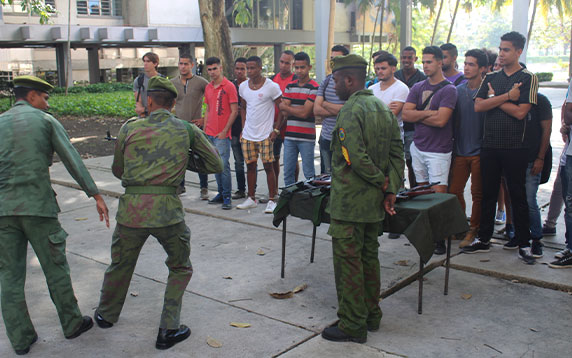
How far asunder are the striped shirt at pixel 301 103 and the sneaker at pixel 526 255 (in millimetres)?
2922

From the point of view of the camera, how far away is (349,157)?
4078mm

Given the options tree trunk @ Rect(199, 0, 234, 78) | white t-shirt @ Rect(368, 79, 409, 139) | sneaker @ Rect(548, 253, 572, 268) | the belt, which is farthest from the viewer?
tree trunk @ Rect(199, 0, 234, 78)

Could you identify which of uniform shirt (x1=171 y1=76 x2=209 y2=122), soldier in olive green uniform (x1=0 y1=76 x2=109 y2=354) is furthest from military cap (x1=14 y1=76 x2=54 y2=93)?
uniform shirt (x1=171 y1=76 x2=209 y2=122)

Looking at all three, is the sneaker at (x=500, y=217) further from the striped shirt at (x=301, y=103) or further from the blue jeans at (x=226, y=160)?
the blue jeans at (x=226, y=160)

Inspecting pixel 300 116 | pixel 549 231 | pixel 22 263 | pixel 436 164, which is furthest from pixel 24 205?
pixel 549 231

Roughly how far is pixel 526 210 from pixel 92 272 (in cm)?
410

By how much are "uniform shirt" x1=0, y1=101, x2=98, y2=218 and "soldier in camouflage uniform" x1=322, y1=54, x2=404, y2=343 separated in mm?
1881

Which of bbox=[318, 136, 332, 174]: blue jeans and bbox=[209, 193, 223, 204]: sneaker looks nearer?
bbox=[318, 136, 332, 174]: blue jeans

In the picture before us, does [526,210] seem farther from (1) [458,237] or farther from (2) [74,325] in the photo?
(2) [74,325]

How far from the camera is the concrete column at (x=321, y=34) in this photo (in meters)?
21.7

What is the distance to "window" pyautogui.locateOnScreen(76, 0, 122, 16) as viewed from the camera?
34.7 meters

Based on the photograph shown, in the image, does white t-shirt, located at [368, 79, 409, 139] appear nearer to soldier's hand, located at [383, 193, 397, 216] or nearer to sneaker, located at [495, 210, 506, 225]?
sneaker, located at [495, 210, 506, 225]

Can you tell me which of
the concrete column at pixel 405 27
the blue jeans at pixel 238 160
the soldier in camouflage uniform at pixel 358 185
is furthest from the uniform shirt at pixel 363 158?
the concrete column at pixel 405 27

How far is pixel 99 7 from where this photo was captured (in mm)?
35312
